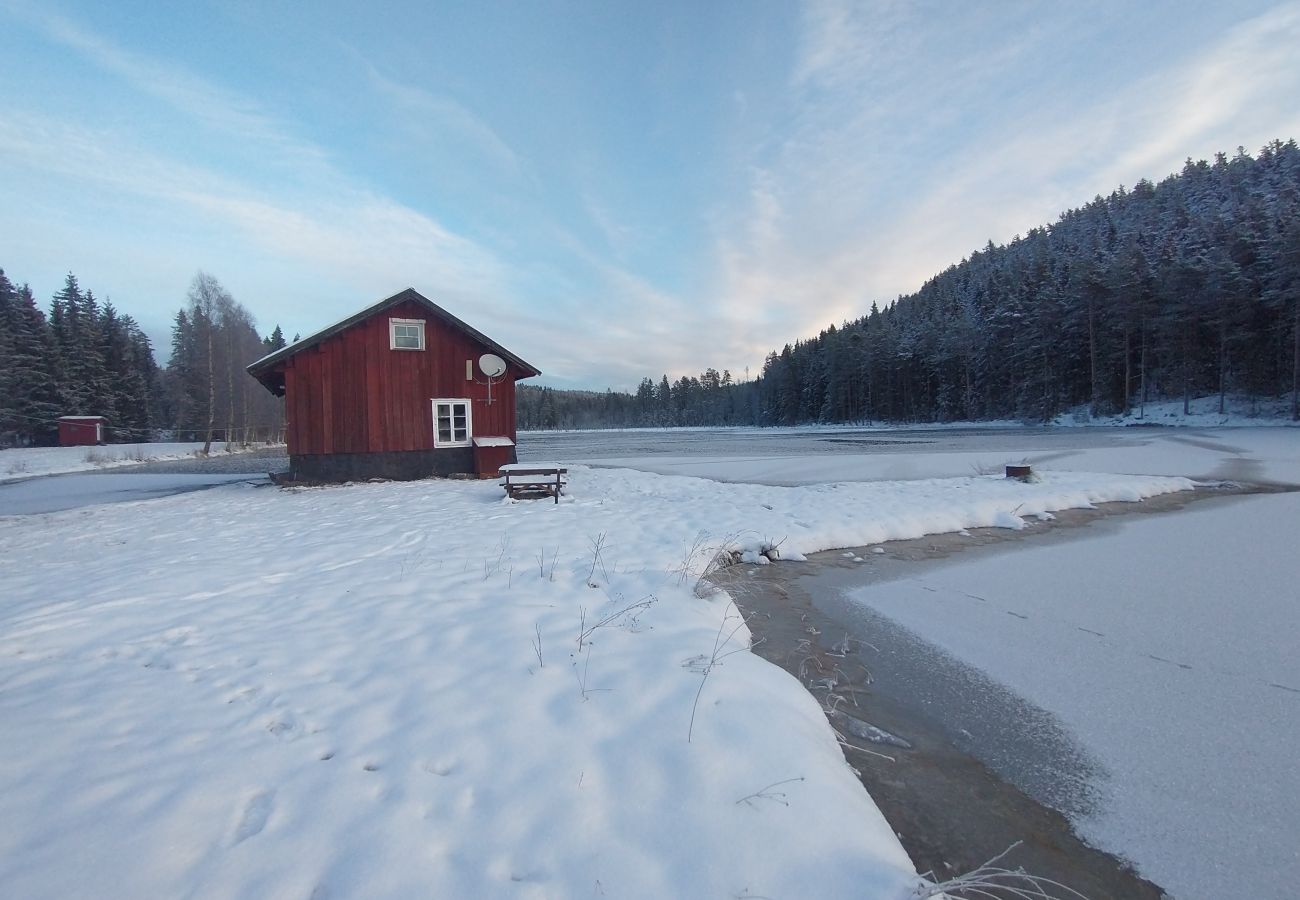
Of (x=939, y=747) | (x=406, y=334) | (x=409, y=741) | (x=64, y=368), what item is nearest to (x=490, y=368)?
(x=406, y=334)

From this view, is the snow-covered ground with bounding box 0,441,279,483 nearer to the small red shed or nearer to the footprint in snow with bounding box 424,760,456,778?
the small red shed

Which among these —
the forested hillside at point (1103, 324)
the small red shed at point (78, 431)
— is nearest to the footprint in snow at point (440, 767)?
the forested hillside at point (1103, 324)

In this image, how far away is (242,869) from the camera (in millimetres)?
2109

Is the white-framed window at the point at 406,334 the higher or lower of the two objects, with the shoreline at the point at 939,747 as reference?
higher

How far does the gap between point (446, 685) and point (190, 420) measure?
63886 millimetres

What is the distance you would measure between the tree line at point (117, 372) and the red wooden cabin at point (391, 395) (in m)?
22.7

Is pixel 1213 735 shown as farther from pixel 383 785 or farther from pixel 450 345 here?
pixel 450 345

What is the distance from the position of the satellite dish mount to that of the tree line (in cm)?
2499

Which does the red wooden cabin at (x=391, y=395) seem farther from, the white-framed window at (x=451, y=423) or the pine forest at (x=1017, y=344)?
the pine forest at (x=1017, y=344)

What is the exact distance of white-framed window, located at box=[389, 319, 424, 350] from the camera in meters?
16.4

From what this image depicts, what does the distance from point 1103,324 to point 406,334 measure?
5918 centimetres

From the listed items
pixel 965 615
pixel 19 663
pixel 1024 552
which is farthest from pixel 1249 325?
pixel 19 663

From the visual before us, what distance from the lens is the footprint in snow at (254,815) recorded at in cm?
230

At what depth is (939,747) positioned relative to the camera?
11.6 feet
